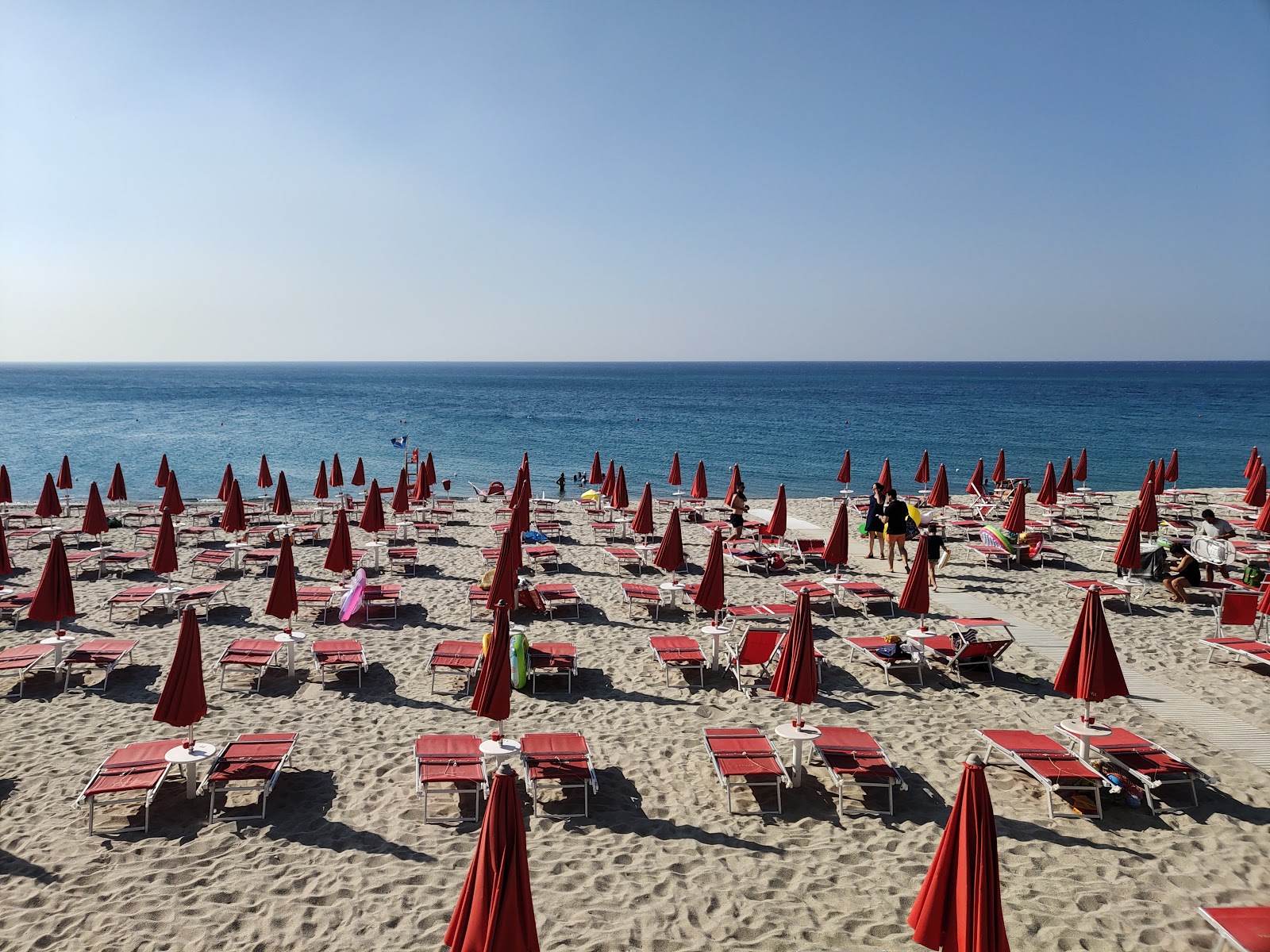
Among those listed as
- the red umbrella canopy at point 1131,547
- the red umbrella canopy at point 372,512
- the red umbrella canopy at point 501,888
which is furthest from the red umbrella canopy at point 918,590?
the red umbrella canopy at point 372,512

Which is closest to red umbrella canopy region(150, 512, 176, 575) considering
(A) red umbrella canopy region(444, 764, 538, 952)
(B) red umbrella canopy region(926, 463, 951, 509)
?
(A) red umbrella canopy region(444, 764, 538, 952)

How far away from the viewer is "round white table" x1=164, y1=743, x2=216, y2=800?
23.5 ft

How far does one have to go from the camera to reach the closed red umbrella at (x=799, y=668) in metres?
7.73

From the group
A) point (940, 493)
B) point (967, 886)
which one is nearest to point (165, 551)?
point (967, 886)

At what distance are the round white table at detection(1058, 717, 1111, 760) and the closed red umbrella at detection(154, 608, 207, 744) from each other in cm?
857

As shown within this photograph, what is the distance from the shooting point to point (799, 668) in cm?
778

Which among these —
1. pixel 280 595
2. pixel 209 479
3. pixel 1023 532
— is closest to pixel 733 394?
pixel 209 479

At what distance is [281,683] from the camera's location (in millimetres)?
10297

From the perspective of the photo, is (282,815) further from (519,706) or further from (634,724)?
(634,724)

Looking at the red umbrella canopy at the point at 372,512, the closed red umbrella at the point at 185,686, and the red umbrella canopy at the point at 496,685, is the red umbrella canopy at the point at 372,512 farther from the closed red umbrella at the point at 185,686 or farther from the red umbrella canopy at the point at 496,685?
the red umbrella canopy at the point at 496,685

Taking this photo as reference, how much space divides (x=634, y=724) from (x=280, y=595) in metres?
5.27

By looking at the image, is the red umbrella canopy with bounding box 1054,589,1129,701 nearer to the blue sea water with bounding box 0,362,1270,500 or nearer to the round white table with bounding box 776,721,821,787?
the round white table with bounding box 776,721,821,787

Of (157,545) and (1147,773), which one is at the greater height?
(157,545)

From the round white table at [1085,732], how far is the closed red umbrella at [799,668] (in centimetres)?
265
